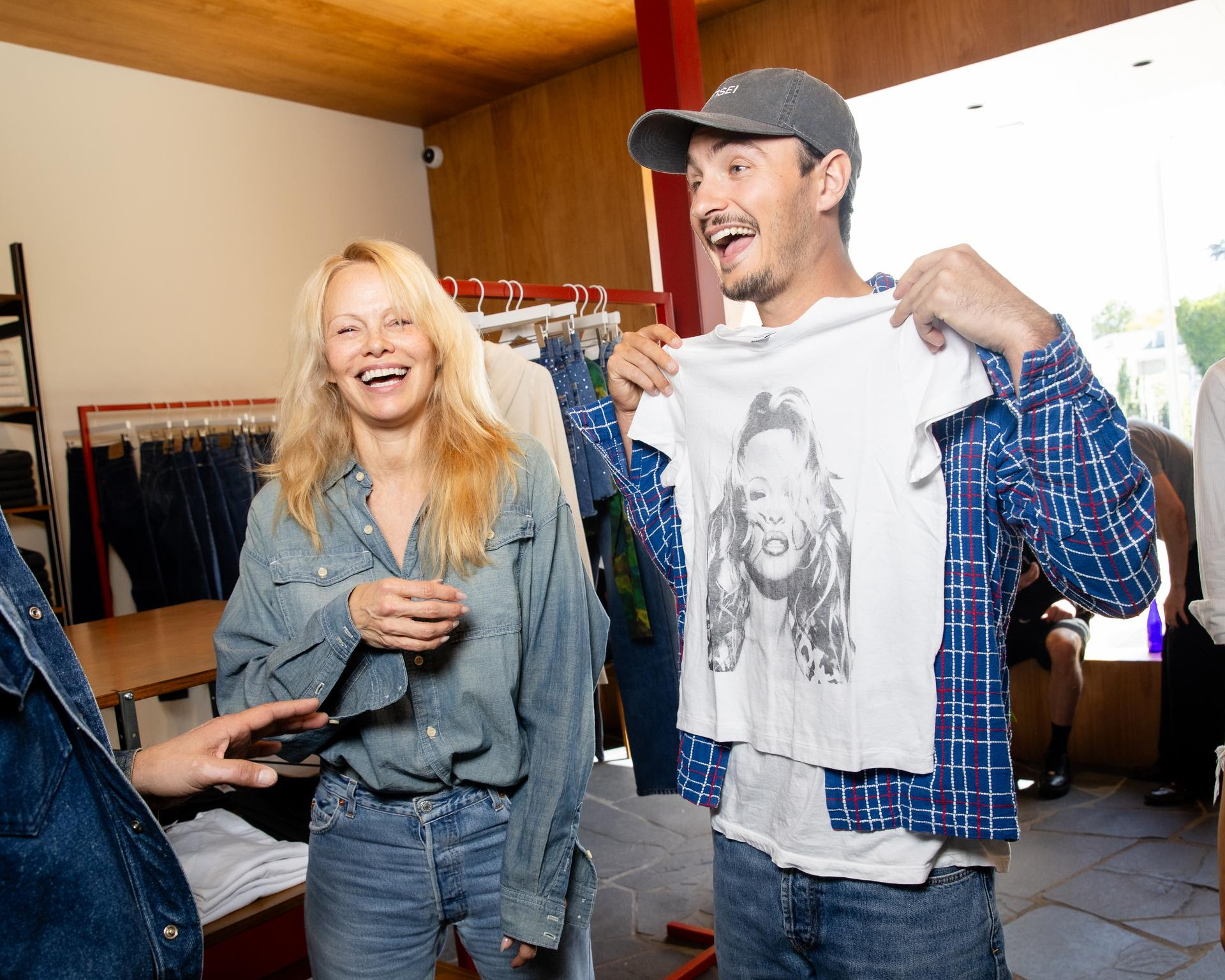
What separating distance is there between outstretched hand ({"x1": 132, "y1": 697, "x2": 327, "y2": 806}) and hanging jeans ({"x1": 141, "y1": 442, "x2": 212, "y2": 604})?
3669 millimetres

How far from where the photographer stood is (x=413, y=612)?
1388 mm

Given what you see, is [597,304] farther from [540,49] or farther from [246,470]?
[540,49]

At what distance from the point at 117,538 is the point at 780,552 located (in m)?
4.28

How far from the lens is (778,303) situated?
4.45ft

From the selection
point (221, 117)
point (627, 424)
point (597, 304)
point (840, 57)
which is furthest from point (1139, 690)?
point (221, 117)

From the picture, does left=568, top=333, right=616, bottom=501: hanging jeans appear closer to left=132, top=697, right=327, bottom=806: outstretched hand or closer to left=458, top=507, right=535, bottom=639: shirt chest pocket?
left=458, top=507, right=535, bottom=639: shirt chest pocket

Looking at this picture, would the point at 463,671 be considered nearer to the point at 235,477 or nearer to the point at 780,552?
the point at 780,552

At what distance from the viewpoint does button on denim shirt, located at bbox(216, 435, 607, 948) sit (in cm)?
A: 149

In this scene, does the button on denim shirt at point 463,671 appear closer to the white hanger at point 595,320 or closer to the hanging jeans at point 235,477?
the white hanger at point 595,320

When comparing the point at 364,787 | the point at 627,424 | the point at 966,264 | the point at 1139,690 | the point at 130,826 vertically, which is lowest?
the point at 1139,690

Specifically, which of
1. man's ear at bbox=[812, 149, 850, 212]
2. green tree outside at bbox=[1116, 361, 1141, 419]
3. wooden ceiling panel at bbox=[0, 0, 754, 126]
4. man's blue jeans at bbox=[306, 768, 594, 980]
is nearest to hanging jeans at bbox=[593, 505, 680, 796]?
man's blue jeans at bbox=[306, 768, 594, 980]

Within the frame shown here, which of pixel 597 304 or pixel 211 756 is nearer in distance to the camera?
pixel 211 756

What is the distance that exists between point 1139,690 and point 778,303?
381 centimetres

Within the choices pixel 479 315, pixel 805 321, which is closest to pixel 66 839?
pixel 805 321
